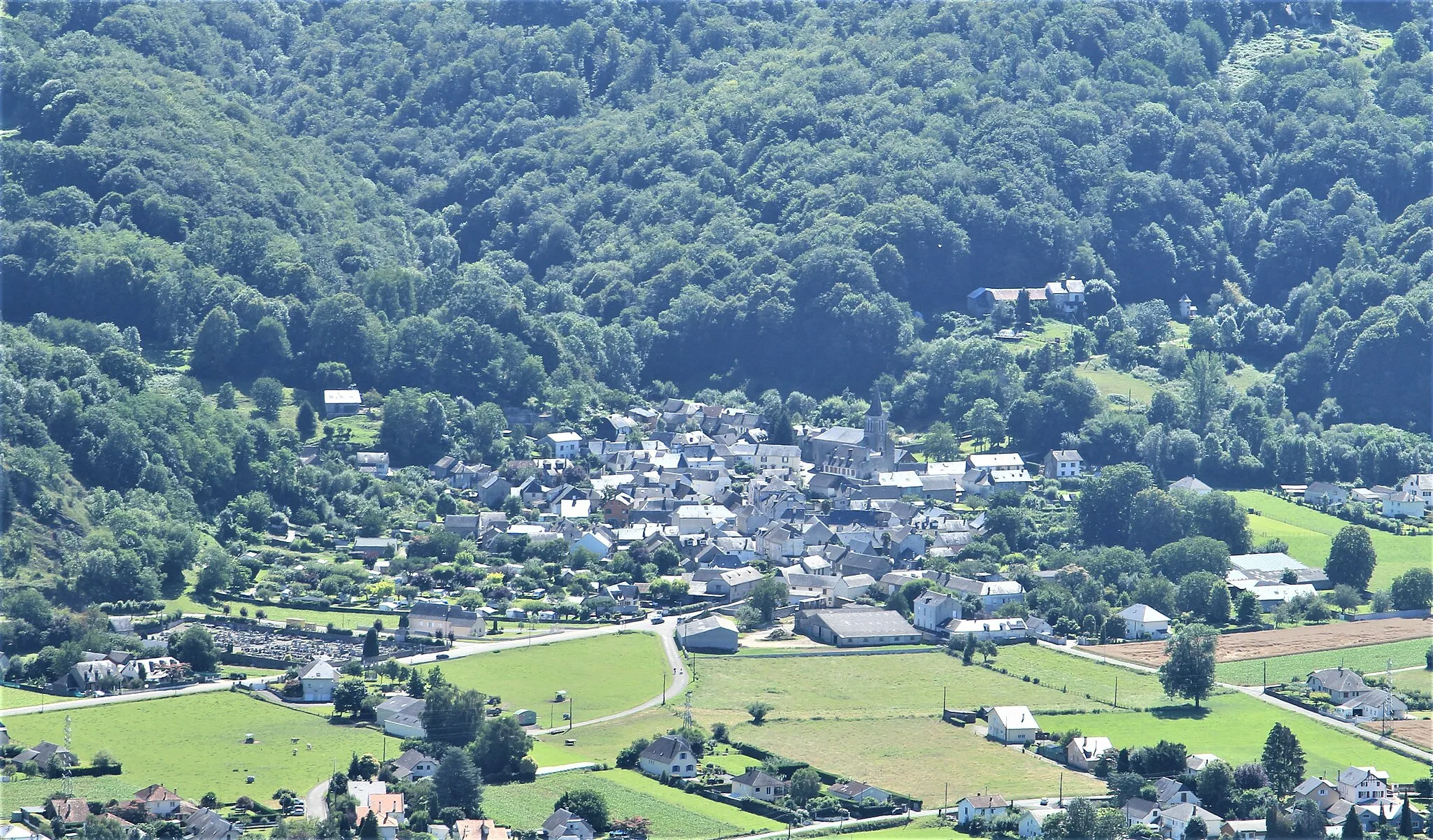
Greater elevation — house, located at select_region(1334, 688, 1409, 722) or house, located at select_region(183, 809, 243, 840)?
house, located at select_region(1334, 688, 1409, 722)

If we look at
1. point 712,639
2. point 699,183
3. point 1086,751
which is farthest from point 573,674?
point 699,183

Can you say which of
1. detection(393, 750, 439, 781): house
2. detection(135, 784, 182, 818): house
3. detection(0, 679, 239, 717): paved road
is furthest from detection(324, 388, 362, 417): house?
detection(135, 784, 182, 818): house

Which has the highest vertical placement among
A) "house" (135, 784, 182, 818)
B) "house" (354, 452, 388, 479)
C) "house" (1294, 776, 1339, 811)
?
"house" (354, 452, 388, 479)

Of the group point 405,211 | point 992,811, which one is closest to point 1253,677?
point 992,811

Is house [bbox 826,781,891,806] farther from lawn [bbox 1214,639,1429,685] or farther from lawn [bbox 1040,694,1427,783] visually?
lawn [bbox 1214,639,1429,685]

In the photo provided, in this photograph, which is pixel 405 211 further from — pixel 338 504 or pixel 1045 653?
pixel 1045 653

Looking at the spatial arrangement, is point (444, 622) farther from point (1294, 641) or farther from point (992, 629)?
point (1294, 641)

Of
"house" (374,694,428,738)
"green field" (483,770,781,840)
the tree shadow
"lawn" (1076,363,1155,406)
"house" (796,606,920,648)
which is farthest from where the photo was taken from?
"lawn" (1076,363,1155,406)

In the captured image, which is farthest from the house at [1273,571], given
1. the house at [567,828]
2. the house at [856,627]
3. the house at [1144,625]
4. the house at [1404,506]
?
the house at [567,828]
